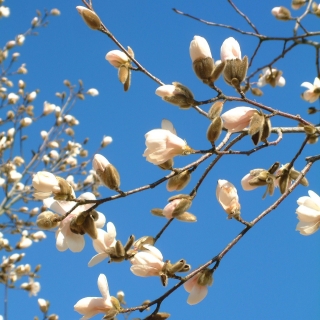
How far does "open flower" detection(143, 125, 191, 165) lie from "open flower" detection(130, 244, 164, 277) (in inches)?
6.1

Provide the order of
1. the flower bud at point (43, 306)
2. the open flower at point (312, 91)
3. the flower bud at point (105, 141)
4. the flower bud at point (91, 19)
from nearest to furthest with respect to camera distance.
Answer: the flower bud at point (91, 19)
the open flower at point (312, 91)
the flower bud at point (43, 306)
the flower bud at point (105, 141)

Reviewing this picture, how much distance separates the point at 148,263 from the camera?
688 mm

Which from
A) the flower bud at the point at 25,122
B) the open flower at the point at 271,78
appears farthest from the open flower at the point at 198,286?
the flower bud at the point at 25,122

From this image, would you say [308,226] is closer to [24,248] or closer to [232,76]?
[232,76]

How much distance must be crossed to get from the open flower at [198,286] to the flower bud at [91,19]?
22.3 inches

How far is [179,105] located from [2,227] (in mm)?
2518

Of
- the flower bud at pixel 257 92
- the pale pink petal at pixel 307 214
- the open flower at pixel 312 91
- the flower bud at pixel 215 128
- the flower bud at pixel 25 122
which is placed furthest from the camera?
the flower bud at pixel 25 122

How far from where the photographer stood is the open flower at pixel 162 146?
2.35 feet

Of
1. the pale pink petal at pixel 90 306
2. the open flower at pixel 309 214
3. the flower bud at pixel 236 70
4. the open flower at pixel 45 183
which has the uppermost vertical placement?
the flower bud at pixel 236 70

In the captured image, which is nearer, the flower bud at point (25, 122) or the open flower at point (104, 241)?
the open flower at point (104, 241)

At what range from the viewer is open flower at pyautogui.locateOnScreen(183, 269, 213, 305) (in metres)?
0.71

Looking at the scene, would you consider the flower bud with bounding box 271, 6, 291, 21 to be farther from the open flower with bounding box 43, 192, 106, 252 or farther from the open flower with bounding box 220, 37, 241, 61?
the open flower with bounding box 43, 192, 106, 252

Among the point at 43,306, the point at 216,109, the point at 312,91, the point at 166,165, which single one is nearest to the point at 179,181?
the point at 166,165

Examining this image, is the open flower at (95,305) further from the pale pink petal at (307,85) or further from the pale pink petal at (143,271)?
the pale pink petal at (307,85)
